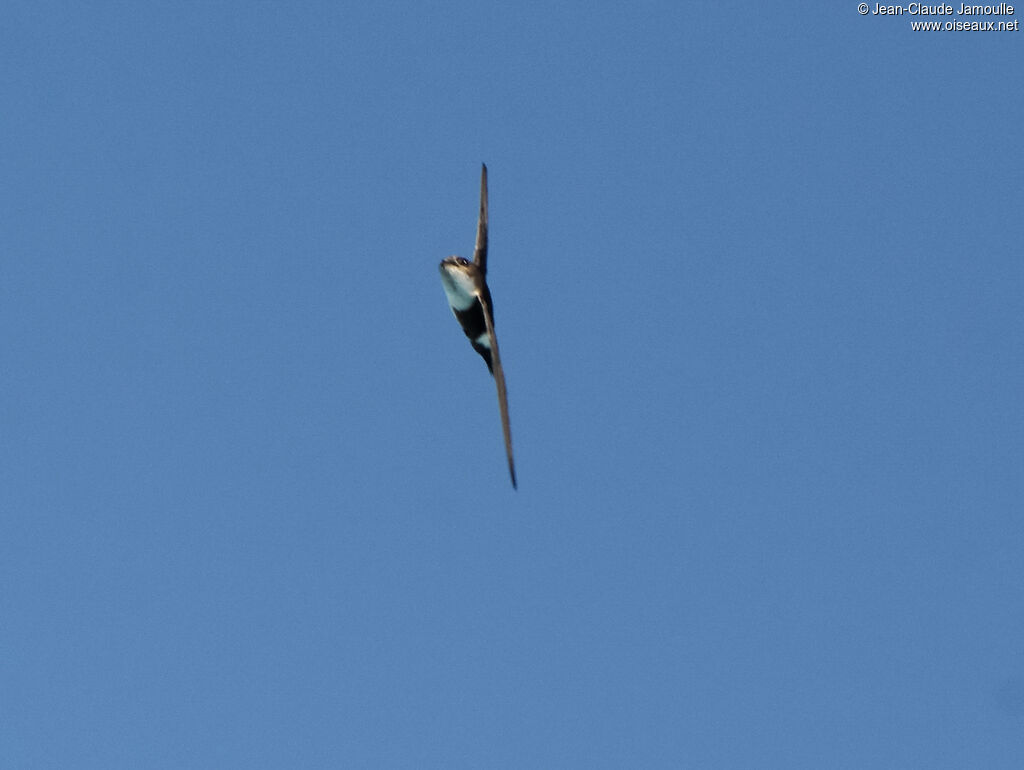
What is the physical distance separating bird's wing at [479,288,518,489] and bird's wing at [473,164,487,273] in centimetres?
152

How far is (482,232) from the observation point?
165 ft

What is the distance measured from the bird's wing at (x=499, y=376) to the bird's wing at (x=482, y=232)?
152 centimetres

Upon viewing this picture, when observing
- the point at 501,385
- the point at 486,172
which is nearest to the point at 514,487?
the point at 501,385

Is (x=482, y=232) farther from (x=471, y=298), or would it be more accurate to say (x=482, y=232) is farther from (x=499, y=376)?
(x=499, y=376)

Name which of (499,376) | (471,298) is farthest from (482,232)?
(499,376)

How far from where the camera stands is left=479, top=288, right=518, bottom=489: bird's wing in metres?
41.2

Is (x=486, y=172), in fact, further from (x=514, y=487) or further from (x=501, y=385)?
(x=514, y=487)

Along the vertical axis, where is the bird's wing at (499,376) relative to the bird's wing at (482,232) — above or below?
below

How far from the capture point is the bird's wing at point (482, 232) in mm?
49406

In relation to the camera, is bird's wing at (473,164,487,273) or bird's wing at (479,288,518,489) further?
bird's wing at (473,164,487,273)

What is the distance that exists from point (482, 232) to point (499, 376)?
6.89 m

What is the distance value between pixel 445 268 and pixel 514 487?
14.4 m

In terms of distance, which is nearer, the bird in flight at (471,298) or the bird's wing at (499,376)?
the bird's wing at (499,376)

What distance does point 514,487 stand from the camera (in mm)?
35938
